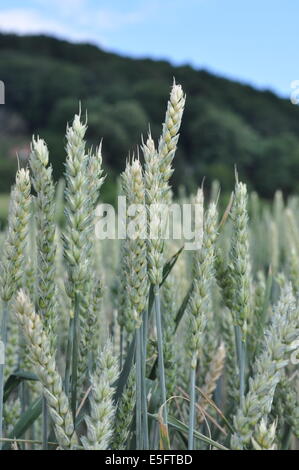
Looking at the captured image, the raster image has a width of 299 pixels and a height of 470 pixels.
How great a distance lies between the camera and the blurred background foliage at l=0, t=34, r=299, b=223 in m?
20.1

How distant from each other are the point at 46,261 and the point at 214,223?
8.6 inches

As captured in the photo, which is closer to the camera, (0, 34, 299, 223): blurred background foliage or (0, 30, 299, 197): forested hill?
(0, 34, 299, 223): blurred background foliage

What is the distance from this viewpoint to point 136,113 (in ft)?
72.7

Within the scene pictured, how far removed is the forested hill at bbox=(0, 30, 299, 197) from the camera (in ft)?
66.4

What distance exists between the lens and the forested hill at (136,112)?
20250mm

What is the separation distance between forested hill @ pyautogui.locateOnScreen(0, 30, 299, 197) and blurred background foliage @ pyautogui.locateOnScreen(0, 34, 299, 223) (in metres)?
0.04

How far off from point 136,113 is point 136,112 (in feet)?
0.31

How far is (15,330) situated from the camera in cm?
128

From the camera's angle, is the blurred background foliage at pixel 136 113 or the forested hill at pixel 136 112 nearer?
the blurred background foliage at pixel 136 113

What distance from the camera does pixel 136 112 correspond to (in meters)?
22.2

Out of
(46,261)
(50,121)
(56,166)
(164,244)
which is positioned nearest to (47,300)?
(46,261)

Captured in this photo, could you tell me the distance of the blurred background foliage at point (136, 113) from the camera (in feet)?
66.0

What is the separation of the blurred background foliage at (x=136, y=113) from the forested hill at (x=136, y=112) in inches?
1.7
